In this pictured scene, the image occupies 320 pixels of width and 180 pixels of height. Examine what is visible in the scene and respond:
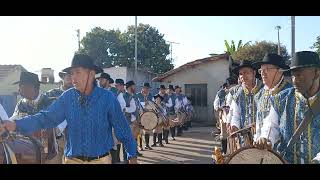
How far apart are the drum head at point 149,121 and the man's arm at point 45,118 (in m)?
8.13

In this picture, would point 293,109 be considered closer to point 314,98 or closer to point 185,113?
point 314,98

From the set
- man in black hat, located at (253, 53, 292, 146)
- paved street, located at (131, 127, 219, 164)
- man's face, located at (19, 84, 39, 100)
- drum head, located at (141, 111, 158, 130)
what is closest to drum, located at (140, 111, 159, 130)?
drum head, located at (141, 111, 158, 130)

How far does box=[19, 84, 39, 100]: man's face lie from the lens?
228 inches

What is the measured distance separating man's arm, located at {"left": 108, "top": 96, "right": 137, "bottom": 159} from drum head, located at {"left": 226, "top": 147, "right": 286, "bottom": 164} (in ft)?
3.48

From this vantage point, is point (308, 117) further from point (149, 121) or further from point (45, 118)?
point (149, 121)

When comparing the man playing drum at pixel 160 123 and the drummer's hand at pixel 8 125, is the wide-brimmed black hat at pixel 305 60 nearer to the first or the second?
the drummer's hand at pixel 8 125

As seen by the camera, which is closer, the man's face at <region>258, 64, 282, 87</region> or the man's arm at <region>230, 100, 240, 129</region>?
the man's face at <region>258, 64, 282, 87</region>

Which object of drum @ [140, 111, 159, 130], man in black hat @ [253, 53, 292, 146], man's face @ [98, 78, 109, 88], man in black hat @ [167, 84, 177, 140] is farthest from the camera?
man in black hat @ [167, 84, 177, 140]

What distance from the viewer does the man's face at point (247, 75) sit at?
6258 millimetres

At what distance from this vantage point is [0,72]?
33219 mm

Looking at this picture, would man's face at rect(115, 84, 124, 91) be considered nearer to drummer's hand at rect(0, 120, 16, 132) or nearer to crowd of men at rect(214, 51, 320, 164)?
crowd of men at rect(214, 51, 320, 164)

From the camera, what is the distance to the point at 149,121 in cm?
1247

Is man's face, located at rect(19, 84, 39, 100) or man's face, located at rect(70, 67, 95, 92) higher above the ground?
man's face, located at rect(70, 67, 95, 92)
